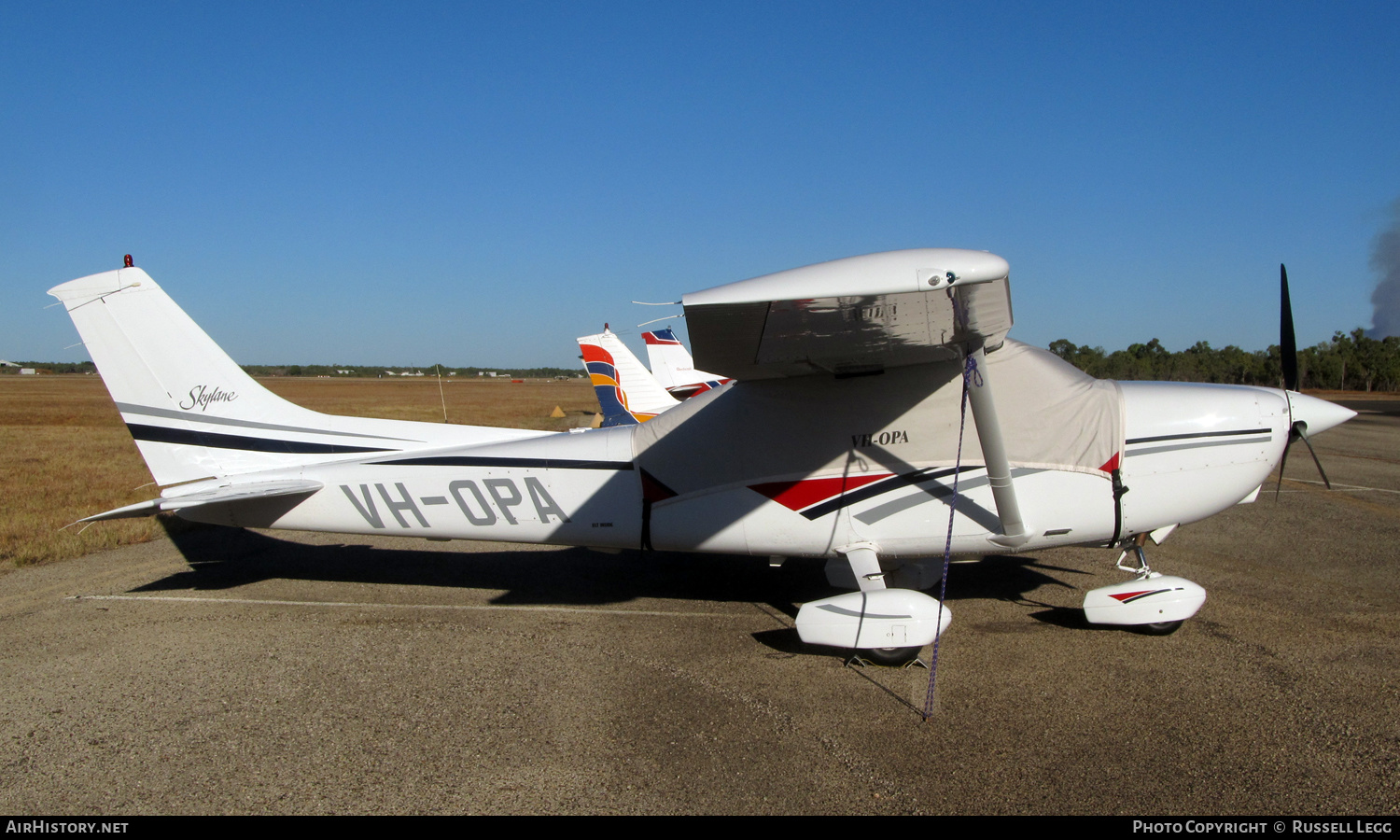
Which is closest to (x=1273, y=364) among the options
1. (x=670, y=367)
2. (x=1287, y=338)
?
(x=670, y=367)

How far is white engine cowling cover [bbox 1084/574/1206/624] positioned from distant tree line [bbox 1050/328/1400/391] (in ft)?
173

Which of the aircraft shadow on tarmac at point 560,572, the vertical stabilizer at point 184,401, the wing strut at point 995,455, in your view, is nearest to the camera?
the wing strut at point 995,455

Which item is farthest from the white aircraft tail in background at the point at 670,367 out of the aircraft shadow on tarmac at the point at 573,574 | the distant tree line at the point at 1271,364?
the distant tree line at the point at 1271,364

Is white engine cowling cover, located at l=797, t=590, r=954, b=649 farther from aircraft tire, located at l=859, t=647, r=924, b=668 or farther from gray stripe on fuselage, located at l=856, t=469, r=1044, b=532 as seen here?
gray stripe on fuselage, located at l=856, t=469, r=1044, b=532

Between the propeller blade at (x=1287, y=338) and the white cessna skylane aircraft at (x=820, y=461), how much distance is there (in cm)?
3

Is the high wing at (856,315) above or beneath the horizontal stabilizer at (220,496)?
above

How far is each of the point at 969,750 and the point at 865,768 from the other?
0.57m

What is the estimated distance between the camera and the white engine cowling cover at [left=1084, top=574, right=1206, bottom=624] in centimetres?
505

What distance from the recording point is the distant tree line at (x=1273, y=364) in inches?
2152

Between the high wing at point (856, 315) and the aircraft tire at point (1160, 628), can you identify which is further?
the aircraft tire at point (1160, 628)

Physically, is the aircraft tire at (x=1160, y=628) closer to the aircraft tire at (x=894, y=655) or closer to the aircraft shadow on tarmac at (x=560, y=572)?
the aircraft shadow on tarmac at (x=560, y=572)

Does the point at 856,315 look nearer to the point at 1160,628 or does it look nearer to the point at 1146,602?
the point at 1146,602

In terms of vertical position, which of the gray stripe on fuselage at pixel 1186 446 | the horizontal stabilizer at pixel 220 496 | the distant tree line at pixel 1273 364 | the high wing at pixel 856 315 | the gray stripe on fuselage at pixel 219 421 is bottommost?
the distant tree line at pixel 1273 364
